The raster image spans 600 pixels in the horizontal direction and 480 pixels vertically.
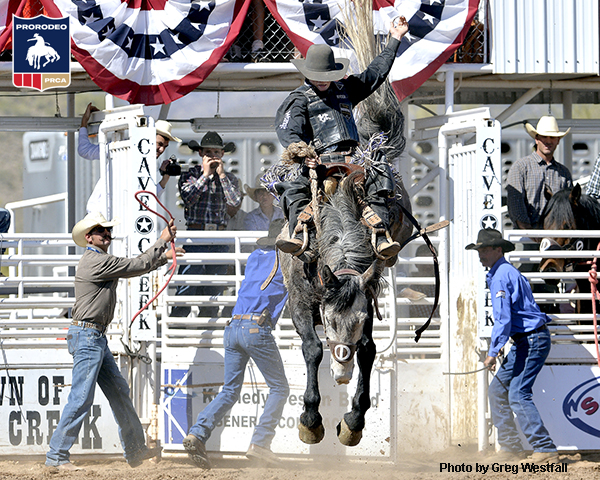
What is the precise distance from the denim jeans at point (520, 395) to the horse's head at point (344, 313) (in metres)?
3.07

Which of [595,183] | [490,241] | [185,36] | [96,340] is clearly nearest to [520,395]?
[490,241]

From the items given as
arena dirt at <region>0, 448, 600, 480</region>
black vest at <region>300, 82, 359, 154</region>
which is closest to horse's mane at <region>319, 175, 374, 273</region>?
black vest at <region>300, 82, 359, 154</region>

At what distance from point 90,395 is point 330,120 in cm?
328

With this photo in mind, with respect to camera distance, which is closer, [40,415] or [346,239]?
[346,239]

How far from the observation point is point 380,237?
5.74 metres

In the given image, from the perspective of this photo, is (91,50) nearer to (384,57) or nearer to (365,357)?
(384,57)

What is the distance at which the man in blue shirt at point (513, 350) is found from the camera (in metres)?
7.79

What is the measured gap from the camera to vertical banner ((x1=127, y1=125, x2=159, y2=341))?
8.04 meters

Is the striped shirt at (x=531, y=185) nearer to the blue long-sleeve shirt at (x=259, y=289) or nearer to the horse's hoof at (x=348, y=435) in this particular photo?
the blue long-sleeve shirt at (x=259, y=289)

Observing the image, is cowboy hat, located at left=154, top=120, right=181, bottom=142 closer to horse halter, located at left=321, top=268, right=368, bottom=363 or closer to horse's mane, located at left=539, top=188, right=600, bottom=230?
horse's mane, located at left=539, top=188, right=600, bottom=230

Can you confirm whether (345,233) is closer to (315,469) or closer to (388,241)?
(388,241)

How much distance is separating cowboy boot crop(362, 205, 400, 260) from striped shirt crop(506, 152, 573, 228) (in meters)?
3.40

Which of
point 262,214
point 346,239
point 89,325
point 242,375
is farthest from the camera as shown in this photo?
point 262,214

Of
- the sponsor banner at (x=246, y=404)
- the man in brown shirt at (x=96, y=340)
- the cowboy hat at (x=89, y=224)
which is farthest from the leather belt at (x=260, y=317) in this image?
the cowboy hat at (x=89, y=224)
